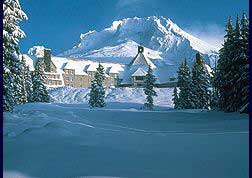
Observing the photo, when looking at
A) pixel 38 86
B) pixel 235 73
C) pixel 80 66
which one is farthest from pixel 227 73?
pixel 80 66

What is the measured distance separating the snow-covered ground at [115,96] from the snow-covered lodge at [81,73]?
2303 centimetres

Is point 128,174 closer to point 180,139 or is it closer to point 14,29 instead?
point 180,139

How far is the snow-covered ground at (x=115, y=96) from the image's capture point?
76188 mm

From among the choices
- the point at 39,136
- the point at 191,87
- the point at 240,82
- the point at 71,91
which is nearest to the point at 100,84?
the point at 191,87

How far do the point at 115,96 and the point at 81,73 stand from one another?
43.5 meters

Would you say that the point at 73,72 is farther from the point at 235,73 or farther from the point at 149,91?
the point at 235,73

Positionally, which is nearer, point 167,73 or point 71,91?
point 71,91

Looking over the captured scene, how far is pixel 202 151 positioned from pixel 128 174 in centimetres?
215

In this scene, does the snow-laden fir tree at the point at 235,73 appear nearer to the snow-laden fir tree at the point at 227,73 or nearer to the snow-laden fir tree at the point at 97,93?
the snow-laden fir tree at the point at 227,73

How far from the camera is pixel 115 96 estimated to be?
79.6m

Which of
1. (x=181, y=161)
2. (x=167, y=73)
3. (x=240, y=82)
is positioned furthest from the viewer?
(x=167, y=73)

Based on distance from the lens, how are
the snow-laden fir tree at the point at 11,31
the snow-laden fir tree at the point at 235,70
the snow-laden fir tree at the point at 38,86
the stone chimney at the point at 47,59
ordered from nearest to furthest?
the snow-laden fir tree at the point at 11,31 < the snow-laden fir tree at the point at 235,70 < the snow-laden fir tree at the point at 38,86 < the stone chimney at the point at 47,59

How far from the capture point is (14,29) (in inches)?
860

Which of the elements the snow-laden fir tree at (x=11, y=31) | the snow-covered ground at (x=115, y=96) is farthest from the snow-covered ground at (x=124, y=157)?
the snow-covered ground at (x=115, y=96)
